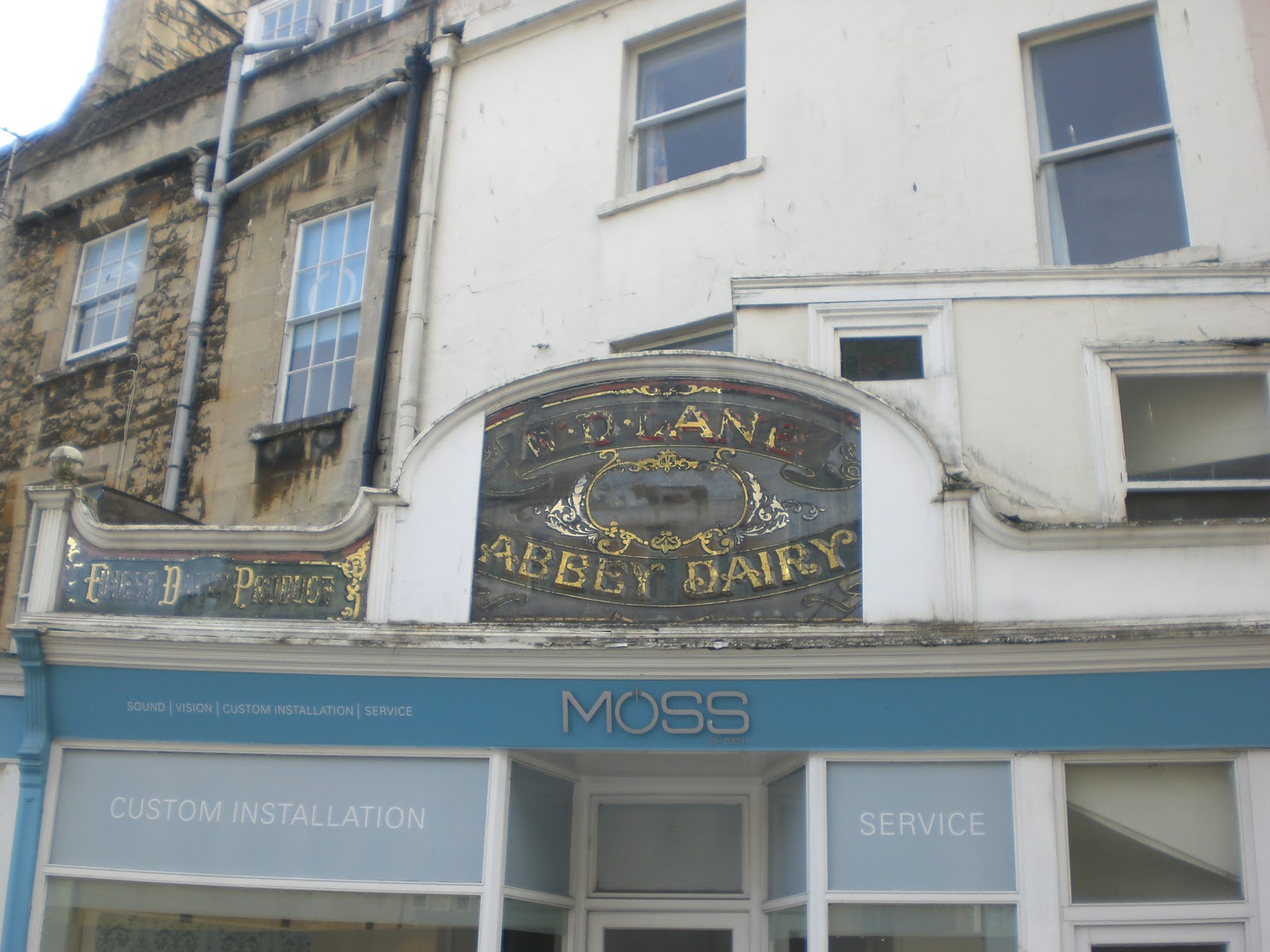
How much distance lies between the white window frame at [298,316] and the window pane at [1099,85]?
5.66 meters

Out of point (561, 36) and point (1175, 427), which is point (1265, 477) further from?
point (561, 36)

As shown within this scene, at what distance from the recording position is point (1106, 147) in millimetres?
9172

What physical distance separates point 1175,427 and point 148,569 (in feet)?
21.4

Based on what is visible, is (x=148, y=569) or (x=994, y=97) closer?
(x=148, y=569)

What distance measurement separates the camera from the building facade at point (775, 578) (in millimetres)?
7188

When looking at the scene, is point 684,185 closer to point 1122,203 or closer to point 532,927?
point 1122,203

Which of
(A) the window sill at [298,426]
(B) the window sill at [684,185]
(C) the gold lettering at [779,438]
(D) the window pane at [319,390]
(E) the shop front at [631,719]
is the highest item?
(B) the window sill at [684,185]

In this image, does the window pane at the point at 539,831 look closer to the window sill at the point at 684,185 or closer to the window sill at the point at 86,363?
the window sill at the point at 684,185

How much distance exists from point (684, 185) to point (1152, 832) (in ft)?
18.6

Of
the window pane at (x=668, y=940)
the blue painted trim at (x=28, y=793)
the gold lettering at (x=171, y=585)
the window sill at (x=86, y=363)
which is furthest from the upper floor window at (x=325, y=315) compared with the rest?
the window pane at (x=668, y=940)

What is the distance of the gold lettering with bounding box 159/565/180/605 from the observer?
8336 mm

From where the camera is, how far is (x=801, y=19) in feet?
34.1

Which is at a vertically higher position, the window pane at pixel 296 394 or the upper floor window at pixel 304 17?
the upper floor window at pixel 304 17

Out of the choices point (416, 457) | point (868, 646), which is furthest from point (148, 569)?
point (868, 646)
